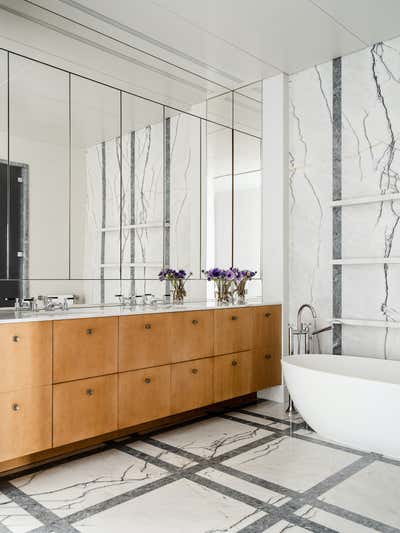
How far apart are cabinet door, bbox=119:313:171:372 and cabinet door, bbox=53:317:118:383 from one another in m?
0.06

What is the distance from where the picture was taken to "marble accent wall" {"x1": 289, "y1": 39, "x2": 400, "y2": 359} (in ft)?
10.6

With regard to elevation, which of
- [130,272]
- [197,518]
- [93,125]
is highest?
[93,125]

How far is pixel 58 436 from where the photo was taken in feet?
7.95

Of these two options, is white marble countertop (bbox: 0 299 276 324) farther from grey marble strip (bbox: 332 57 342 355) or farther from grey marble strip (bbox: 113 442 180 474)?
grey marble strip (bbox: 113 442 180 474)

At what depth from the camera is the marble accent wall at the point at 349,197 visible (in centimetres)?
322

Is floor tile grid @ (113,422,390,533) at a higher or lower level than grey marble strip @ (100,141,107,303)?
lower

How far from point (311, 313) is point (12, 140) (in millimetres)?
2370

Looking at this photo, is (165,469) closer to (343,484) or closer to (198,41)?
(343,484)

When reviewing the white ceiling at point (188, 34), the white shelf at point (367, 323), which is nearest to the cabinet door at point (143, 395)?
the white shelf at point (367, 323)

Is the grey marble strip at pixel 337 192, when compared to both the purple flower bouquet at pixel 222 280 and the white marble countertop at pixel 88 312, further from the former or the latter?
the purple flower bouquet at pixel 222 280

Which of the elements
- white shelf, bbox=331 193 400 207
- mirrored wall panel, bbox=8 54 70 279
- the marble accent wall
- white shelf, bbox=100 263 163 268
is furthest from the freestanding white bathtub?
mirrored wall panel, bbox=8 54 70 279

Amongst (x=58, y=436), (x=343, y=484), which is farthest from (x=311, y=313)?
(x=58, y=436)

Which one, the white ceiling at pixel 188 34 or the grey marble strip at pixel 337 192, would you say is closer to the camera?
the white ceiling at pixel 188 34

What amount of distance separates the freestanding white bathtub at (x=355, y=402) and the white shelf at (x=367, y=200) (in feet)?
3.43
